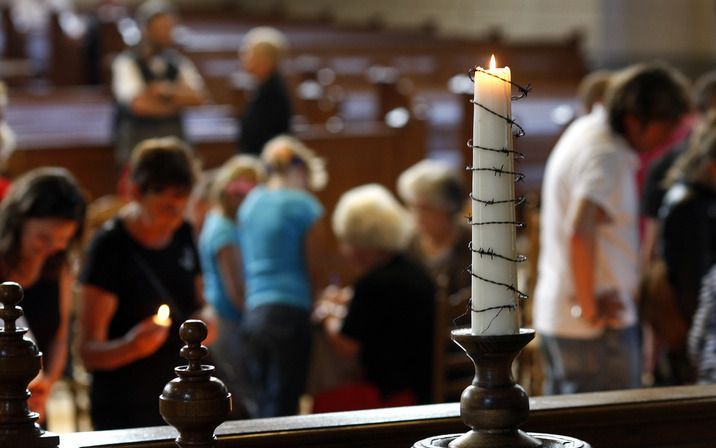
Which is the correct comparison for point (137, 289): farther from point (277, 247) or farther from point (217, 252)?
point (217, 252)

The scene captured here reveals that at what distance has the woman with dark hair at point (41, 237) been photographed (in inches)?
137

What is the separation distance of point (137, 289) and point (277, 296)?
1.46 metres

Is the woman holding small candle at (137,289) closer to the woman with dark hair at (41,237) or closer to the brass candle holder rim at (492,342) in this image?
the woman with dark hair at (41,237)

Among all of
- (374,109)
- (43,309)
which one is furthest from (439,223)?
(374,109)

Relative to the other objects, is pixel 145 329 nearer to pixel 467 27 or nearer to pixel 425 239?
pixel 425 239

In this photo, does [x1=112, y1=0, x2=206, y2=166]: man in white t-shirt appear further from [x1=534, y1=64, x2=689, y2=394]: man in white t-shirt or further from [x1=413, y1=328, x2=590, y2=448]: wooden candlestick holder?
[x1=413, y1=328, x2=590, y2=448]: wooden candlestick holder

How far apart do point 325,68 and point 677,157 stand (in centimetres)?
674

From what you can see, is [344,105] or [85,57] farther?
[85,57]

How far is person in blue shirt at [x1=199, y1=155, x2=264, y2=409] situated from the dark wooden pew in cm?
300

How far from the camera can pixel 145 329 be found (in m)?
3.36

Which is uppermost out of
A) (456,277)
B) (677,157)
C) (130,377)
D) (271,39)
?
(271,39)

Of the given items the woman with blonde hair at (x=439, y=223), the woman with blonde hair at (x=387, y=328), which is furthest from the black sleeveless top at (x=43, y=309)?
the woman with blonde hair at (x=439, y=223)

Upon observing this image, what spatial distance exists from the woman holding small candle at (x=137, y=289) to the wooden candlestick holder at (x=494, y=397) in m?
2.14

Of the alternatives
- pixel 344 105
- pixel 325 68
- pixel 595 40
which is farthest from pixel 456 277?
pixel 595 40
